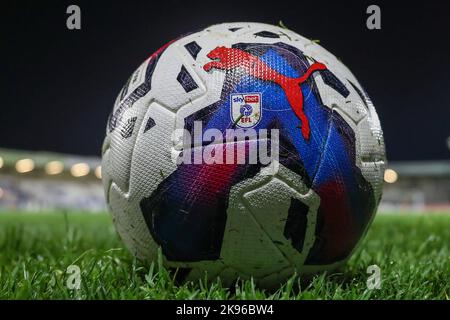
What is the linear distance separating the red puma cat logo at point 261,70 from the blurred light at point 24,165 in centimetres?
4333

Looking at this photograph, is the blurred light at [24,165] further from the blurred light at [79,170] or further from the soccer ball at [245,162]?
the soccer ball at [245,162]

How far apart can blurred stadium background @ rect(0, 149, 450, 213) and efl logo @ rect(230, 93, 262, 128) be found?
41772mm

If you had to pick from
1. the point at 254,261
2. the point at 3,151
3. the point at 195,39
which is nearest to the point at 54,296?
the point at 254,261

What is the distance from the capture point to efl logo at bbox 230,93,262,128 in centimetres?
202

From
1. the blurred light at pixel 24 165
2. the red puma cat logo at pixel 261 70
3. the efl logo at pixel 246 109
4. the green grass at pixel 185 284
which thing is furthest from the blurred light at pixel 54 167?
the efl logo at pixel 246 109

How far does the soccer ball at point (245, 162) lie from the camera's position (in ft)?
6.65

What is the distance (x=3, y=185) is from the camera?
43.3 m

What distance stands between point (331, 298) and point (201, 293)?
1.79ft

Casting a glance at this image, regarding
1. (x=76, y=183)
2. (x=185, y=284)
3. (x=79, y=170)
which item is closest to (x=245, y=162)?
(x=185, y=284)

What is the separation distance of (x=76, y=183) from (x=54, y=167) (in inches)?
168

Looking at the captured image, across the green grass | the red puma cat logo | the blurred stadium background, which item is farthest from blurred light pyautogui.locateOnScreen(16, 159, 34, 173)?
the red puma cat logo

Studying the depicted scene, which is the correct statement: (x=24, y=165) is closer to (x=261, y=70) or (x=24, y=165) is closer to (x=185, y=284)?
(x=185, y=284)

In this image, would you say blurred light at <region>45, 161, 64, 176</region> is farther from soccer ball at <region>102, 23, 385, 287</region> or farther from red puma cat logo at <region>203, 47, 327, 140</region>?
red puma cat logo at <region>203, 47, 327, 140</region>
